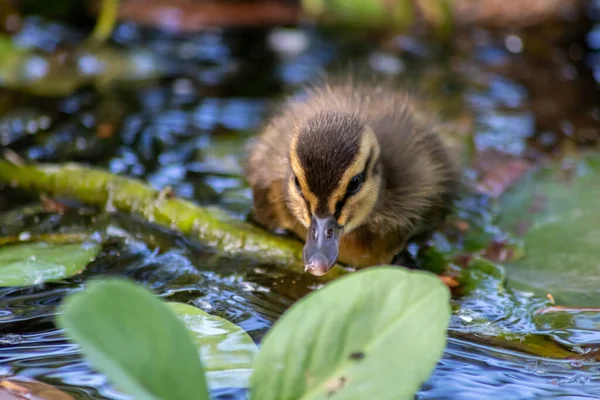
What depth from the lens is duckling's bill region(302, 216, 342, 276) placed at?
2352mm

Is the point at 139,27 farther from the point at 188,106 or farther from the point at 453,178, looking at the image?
the point at 453,178

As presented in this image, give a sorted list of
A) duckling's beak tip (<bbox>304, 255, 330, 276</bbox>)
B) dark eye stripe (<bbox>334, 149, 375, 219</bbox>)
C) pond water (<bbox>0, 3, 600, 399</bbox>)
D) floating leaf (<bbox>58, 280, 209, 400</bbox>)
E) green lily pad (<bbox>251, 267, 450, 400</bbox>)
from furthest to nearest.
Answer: dark eye stripe (<bbox>334, 149, 375, 219</bbox>)
duckling's beak tip (<bbox>304, 255, 330, 276</bbox>)
pond water (<bbox>0, 3, 600, 399</bbox>)
green lily pad (<bbox>251, 267, 450, 400</bbox>)
floating leaf (<bbox>58, 280, 209, 400</bbox>)

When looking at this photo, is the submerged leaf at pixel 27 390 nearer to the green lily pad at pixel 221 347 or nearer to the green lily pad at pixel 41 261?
the green lily pad at pixel 221 347

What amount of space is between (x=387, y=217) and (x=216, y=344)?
3.05ft

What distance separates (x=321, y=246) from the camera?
7.85 ft

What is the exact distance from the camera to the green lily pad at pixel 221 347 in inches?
78.8

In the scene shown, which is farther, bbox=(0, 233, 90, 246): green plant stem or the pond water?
bbox=(0, 233, 90, 246): green plant stem

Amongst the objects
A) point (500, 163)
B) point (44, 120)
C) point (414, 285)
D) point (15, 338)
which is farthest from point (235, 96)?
point (414, 285)

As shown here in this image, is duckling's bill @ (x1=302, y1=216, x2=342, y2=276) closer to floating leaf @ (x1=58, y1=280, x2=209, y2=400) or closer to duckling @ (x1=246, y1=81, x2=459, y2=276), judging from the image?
duckling @ (x1=246, y1=81, x2=459, y2=276)

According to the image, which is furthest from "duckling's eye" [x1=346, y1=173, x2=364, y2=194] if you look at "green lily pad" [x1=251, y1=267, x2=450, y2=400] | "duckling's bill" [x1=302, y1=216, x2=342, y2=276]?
"green lily pad" [x1=251, y1=267, x2=450, y2=400]

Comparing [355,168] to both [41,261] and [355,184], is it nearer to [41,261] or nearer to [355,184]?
[355,184]

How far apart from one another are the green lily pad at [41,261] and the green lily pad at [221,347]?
0.49 metres

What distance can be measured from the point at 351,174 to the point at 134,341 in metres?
1.16

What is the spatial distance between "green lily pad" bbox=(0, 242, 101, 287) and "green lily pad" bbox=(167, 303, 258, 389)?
49 cm
